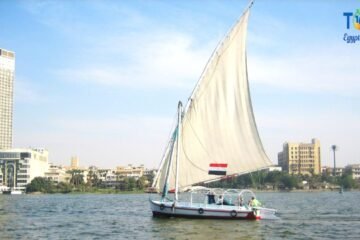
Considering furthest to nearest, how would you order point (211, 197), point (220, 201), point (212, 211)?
1. point (220, 201)
2. point (211, 197)
3. point (212, 211)

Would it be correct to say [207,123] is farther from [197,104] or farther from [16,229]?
[16,229]

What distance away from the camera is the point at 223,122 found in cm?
5797

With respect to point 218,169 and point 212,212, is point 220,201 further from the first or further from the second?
point 218,169

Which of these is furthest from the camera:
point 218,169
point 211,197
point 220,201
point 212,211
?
point 220,201

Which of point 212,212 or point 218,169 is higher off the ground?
point 218,169

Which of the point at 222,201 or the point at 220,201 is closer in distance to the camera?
the point at 222,201

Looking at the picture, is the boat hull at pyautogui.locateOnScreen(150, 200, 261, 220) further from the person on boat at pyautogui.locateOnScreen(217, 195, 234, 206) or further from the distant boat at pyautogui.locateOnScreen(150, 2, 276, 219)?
the person on boat at pyautogui.locateOnScreen(217, 195, 234, 206)

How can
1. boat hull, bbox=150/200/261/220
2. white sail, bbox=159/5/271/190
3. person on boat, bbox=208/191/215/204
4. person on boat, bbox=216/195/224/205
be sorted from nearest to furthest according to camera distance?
boat hull, bbox=150/200/261/220, white sail, bbox=159/5/271/190, person on boat, bbox=208/191/215/204, person on boat, bbox=216/195/224/205

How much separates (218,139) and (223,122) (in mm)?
1875

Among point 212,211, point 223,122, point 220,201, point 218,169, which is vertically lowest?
point 212,211

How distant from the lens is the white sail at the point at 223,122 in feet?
187

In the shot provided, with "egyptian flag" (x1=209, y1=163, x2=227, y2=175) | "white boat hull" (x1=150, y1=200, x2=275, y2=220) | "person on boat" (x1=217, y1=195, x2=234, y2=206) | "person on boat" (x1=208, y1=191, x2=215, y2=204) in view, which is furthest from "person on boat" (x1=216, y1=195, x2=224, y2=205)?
"egyptian flag" (x1=209, y1=163, x2=227, y2=175)

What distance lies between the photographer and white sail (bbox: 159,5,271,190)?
57.1m

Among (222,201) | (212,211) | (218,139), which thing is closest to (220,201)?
(222,201)
